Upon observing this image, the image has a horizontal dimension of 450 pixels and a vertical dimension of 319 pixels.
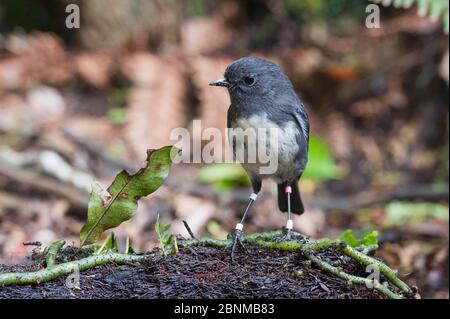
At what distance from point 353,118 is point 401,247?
2841 mm

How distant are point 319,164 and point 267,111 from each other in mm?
3036

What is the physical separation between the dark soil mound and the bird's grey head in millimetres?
1262

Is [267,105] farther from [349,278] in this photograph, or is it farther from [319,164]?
[319,164]

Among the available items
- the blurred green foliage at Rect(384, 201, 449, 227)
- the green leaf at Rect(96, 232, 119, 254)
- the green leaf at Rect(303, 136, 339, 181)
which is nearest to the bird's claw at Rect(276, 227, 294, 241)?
the green leaf at Rect(96, 232, 119, 254)

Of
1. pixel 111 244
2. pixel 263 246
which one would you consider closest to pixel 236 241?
pixel 263 246

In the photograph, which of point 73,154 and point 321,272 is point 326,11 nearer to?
point 73,154

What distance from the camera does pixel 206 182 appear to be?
21.8 ft

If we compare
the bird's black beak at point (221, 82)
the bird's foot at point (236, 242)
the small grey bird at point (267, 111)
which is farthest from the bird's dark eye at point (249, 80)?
the bird's foot at point (236, 242)

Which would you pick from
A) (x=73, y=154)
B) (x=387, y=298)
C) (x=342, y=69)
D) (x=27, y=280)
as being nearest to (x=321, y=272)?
(x=387, y=298)

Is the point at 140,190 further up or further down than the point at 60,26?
further down

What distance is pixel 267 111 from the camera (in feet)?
13.1

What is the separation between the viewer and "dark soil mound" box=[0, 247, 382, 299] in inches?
106

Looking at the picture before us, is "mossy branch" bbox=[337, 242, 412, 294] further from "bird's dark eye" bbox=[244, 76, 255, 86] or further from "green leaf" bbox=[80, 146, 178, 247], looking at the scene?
"bird's dark eye" bbox=[244, 76, 255, 86]

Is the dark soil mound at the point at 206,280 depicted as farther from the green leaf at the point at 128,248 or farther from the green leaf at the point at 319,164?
the green leaf at the point at 319,164
